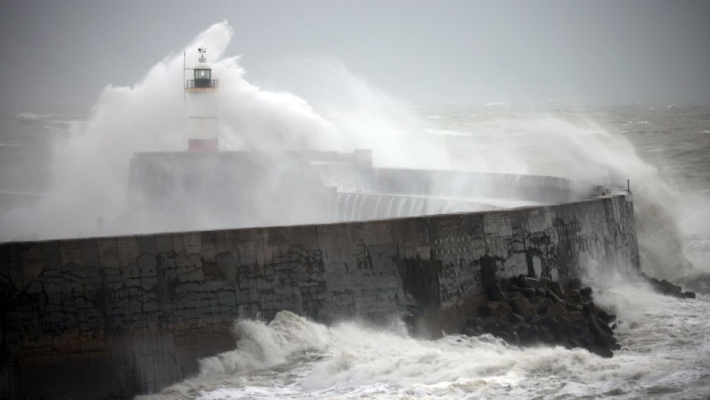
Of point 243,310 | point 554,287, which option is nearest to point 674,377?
point 554,287

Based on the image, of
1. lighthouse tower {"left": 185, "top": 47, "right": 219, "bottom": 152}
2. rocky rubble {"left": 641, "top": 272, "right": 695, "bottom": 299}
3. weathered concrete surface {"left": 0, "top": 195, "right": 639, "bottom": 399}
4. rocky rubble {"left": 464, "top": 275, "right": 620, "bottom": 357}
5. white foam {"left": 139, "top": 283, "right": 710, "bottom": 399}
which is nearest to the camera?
weathered concrete surface {"left": 0, "top": 195, "right": 639, "bottom": 399}

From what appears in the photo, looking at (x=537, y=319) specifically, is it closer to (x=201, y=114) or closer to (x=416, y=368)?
(x=416, y=368)

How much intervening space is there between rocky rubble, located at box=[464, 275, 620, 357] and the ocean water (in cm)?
20

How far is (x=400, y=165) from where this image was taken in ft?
83.0

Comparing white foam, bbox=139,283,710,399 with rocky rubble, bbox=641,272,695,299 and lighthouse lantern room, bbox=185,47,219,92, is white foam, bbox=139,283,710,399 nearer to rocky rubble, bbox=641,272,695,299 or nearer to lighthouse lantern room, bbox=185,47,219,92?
rocky rubble, bbox=641,272,695,299

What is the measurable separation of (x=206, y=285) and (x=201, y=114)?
11844mm

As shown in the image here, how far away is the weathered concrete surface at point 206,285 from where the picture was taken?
8617 mm

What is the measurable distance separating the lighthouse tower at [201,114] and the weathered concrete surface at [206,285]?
1047cm

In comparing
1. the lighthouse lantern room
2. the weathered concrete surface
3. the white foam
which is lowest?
the white foam

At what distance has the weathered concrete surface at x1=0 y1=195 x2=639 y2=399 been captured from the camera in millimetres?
8617

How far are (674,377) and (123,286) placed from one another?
5.07m

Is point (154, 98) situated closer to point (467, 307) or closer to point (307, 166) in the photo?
point (307, 166)

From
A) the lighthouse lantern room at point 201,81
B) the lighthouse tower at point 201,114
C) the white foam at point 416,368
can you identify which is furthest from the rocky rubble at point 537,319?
the lighthouse lantern room at point 201,81

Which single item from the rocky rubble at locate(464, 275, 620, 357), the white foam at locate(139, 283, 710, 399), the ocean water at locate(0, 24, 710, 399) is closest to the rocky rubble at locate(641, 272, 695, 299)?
the ocean water at locate(0, 24, 710, 399)
